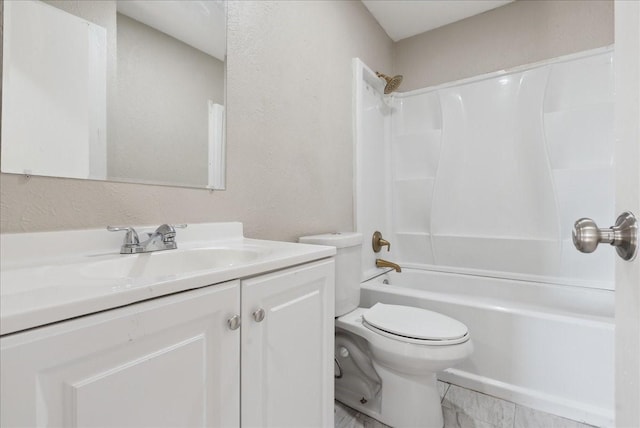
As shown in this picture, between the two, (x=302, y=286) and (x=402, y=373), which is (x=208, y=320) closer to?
(x=302, y=286)

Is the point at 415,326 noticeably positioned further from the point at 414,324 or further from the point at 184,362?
the point at 184,362

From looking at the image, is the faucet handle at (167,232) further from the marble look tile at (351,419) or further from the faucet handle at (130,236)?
the marble look tile at (351,419)

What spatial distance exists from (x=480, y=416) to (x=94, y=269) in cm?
167

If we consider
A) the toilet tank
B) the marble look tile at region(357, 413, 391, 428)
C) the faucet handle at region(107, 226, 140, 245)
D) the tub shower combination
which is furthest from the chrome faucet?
the tub shower combination

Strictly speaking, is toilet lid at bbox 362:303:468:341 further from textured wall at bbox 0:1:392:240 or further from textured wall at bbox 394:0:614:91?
textured wall at bbox 394:0:614:91

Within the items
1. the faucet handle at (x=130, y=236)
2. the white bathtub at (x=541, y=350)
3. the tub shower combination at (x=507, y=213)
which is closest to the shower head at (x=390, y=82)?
the tub shower combination at (x=507, y=213)

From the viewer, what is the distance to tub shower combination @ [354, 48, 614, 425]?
Answer: 1.47 metres

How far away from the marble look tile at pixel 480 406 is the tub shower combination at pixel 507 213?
0.05 metres

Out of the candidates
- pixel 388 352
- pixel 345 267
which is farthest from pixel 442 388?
pixel 345 267

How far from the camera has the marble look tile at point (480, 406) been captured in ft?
4.51

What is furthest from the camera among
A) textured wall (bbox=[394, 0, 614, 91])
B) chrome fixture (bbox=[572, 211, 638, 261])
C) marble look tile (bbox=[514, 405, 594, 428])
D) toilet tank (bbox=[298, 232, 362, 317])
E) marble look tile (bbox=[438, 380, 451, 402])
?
textured wall (bbox=[394, 0, 614, 91])

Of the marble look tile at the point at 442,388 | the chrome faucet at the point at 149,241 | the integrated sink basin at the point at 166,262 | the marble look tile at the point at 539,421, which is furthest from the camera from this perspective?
the marble look tile at the point at 442,388

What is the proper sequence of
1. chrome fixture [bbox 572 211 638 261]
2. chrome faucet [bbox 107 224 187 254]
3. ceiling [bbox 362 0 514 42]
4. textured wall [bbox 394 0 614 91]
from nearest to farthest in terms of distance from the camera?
chrome fixture [bbox 572 211 638 261], chrome faucet [bbox 107 224 187 254], textured wall [bbox 394 0 614 91], ceiling [bbox 362 0 514 42]

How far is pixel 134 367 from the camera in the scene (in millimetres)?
492
